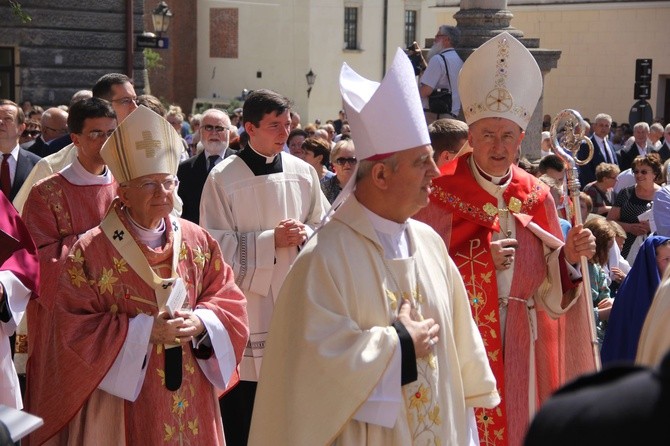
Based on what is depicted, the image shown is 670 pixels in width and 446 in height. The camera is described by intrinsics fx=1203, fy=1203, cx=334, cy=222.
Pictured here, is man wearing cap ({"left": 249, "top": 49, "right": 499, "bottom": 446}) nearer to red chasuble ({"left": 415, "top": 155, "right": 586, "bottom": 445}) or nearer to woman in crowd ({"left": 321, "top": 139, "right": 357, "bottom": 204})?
red chasuble ({"left": 415, "top": 155, "right": 586, "bottom": 445})

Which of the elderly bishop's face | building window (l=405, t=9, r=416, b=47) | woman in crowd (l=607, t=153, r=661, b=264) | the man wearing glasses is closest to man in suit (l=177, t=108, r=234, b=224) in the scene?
the man wearing glasses

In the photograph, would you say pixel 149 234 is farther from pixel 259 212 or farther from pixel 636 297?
pixel 636 297

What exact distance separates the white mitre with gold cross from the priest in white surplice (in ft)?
4.63

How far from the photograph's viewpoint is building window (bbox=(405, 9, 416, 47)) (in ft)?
150

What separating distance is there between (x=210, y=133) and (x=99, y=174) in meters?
2.68

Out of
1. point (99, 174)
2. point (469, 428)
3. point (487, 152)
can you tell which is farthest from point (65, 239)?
point (469, 428)

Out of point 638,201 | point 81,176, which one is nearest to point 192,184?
point 81,176

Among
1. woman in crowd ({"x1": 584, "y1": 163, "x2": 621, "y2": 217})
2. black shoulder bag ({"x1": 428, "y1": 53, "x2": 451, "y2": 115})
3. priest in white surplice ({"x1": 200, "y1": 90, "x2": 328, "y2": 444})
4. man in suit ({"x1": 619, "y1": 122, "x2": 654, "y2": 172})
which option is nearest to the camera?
priest in white surplice ({"x1": 200, "y1": 90, "x2": 328, "y2": 444})

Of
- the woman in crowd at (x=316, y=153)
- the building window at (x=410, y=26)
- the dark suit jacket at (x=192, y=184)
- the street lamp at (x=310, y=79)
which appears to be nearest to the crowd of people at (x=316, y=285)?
the dark suit jacket at (x=192, y=184)

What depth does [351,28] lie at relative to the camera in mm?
44219

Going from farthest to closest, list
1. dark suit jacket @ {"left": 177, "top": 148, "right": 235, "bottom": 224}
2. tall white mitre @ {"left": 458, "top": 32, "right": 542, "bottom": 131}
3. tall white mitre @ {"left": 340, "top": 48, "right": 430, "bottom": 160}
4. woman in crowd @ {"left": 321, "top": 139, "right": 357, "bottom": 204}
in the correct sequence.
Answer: woman in crowd @ {"left": 321, "top": 139, "right": 357, "bottom": 204}
dark suit jacket @ {"left": 177, "top": 148, "right": 235, "bottom": 224}
tall white mitre @ {"left": 458, "top": 32, "right": 542, "bottom": 131}
tall white mitre @ {"left": 340, "top": 48, "right": 430, "bottom": 160}

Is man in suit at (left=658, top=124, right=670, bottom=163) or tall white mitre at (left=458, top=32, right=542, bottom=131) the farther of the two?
man in suit at (left=658, top=124, right=670, bottom=163)

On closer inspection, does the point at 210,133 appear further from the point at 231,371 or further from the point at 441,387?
the point at 441,387

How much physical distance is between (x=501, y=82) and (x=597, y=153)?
10.5 metres
